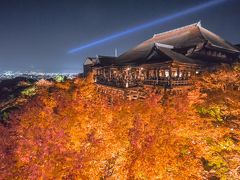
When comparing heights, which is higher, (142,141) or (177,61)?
(177,61)

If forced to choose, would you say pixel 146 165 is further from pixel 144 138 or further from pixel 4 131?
pixel 4 131

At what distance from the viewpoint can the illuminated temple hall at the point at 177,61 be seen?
2520cm

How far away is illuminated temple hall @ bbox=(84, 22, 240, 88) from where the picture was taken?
992 inches

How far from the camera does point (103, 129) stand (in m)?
18.5

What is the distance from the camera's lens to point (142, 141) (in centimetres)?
1652

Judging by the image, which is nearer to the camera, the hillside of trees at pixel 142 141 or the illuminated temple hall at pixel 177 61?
the hillside of trees at pixel 142 141

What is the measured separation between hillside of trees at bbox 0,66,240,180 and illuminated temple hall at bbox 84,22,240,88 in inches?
188

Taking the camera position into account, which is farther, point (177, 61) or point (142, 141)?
point (177, 61)

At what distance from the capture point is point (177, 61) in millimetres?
23781

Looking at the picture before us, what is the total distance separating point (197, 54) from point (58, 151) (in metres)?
22.2

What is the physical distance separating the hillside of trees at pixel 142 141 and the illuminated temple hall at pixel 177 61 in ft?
15.7

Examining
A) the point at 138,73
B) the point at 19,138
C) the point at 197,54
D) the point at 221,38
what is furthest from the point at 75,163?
the point at 221,38

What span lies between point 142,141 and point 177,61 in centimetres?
1111

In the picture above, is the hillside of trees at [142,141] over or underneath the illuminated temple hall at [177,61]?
underneath
